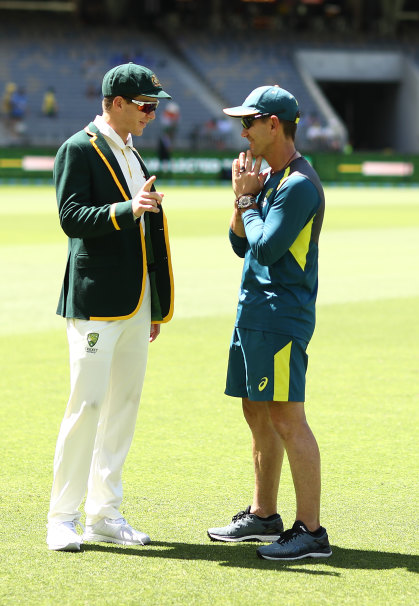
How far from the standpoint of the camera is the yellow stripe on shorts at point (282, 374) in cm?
469

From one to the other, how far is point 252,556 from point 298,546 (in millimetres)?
246

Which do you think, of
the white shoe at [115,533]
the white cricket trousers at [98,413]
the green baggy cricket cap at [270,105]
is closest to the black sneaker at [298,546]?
the white shoe at [115,533]

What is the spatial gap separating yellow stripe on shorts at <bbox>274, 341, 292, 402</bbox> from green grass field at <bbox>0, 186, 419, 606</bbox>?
2.47 ft

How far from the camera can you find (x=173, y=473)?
6.11 m

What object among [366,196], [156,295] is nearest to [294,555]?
[156,295]

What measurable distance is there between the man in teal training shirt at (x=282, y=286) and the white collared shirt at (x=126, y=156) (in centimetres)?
51

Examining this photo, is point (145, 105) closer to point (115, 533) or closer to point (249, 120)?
point (249, 120)

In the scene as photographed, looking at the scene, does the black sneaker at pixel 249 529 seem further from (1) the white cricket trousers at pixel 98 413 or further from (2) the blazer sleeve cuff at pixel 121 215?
(2) the blazer sleeve cuff at pixel 121 215

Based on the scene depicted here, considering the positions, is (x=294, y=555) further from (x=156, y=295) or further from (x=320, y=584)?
(x=156, y=295)

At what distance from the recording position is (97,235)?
4723 millimetres

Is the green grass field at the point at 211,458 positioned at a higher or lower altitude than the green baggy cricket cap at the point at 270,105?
lower

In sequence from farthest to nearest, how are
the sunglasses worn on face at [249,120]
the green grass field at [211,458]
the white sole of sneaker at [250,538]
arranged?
the white sole of sneaker at [250,538], the sunglasses worn on face at [249,120], the green grass field at [211,458]

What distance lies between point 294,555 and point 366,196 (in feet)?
99.9

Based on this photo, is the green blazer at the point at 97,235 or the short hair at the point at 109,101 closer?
the green blazer at the point at 97,235
